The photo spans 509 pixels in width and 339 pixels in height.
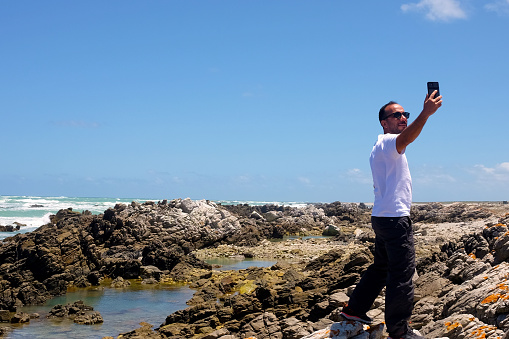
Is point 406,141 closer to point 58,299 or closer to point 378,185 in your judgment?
point 378,185

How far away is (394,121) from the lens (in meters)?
5.26

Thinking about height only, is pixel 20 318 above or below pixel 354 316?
below

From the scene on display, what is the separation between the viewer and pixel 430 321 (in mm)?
6629

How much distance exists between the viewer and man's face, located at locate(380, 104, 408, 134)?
5.25 meters

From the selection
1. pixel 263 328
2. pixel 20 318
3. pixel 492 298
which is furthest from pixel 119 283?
pixel 492 298

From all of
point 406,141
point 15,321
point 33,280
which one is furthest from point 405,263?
point 33,280

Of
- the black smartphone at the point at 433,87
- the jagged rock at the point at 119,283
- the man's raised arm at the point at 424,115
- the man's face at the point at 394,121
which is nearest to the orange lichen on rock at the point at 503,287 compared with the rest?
the man's face at the point at 394,121

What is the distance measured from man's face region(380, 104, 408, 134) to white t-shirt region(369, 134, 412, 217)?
0.29 meters

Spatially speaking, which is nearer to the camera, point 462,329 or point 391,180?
point 391,180

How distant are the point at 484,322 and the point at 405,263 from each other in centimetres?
148

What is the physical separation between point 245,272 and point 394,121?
47.3ft

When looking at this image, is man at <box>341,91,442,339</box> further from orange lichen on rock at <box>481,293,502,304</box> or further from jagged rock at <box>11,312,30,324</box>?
jagged rock at <box>11,312,30,324</box>

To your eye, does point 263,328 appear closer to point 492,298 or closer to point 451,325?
point 451,325

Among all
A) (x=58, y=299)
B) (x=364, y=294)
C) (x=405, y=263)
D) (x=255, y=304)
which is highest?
(x=405, y=263)
